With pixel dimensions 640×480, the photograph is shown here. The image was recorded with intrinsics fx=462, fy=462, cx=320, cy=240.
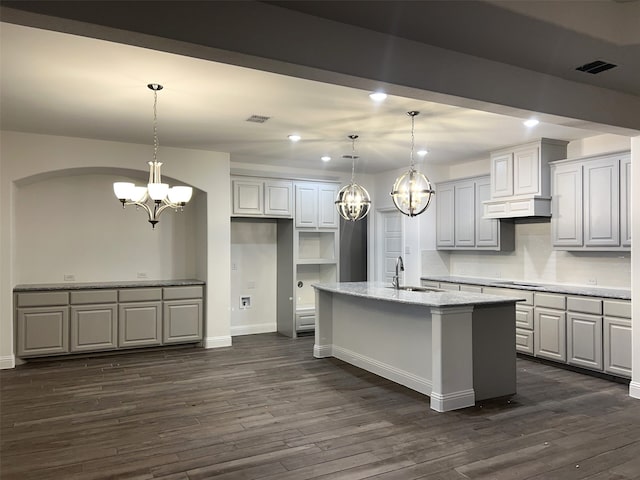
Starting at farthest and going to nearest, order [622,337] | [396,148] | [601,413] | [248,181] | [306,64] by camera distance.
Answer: [248,181] → [396,148] → [622,337] → [601,413] → [306,64]

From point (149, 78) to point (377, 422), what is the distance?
3252mm

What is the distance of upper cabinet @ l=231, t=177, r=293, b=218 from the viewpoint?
683cm

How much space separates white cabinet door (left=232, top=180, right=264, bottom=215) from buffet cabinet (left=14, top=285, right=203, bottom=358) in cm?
132

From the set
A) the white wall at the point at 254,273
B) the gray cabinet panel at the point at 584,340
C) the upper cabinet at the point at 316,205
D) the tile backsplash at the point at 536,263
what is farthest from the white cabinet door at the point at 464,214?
the white wall at the point at 254,273

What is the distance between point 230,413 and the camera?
12.8 ft

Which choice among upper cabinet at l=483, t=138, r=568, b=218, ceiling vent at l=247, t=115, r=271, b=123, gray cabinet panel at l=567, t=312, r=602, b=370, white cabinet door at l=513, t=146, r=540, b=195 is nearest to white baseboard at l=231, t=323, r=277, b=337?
ceiling vent at l=247, t=115, r=271, b=123

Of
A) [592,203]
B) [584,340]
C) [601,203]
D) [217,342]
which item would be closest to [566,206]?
[592,203]

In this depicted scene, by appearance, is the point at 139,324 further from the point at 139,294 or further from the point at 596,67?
the point at 596,67

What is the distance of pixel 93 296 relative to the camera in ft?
19.0

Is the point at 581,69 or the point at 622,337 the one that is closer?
the point at 581,69

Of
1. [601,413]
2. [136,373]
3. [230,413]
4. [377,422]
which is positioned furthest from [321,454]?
[136,373]

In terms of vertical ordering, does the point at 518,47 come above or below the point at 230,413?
above

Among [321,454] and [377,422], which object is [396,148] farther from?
[321,454]

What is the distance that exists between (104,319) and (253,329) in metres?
2.39
